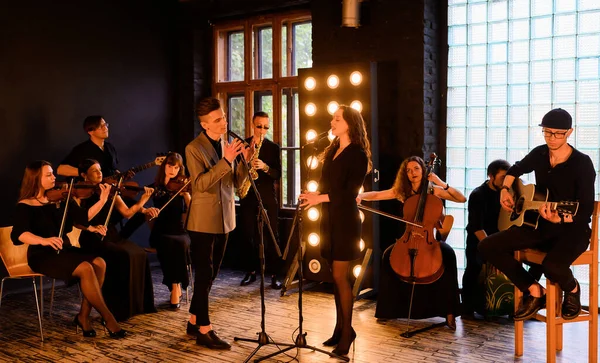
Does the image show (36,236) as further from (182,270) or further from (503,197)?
(503,197)

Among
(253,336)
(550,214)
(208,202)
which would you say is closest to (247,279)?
(253,336)

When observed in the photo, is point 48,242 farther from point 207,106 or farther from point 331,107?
point 331,107

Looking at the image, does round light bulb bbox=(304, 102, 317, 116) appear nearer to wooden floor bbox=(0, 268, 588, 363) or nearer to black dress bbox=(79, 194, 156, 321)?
wooden floor bbox=(0, 268, 588, 363)

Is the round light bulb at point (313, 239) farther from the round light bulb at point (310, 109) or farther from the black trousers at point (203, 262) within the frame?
the black trousers at point (203, 262)

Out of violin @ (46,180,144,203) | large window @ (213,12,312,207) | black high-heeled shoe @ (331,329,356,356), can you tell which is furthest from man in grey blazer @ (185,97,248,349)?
large window @ (213,12,312,207)

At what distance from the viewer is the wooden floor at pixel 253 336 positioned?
4.22 metres

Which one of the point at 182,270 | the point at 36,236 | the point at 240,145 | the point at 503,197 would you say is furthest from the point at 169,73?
the point at 503,197

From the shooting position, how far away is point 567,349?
4371 mm

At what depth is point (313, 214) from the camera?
5844 millimetres

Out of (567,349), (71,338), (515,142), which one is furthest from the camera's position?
(515,142)

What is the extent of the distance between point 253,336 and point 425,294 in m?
1.32

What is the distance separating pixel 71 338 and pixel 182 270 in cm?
112

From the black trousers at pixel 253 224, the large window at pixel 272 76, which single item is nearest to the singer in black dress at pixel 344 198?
the black trousers at pixel 253 224

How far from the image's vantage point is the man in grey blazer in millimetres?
4188
